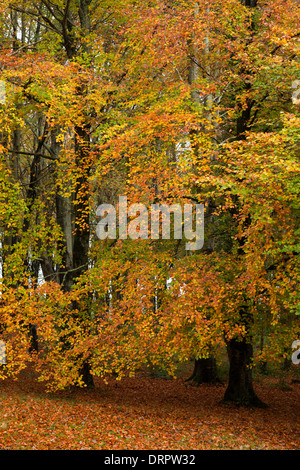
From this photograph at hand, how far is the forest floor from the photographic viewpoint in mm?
9852

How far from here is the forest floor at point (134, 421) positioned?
9.85 metres

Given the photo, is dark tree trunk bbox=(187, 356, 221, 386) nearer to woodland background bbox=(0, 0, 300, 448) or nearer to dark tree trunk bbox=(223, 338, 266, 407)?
woodland background bbox=(0, 0, 300, 448)

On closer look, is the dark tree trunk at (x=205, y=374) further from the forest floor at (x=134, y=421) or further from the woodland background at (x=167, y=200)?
the woodland background at (x=167, y=200)

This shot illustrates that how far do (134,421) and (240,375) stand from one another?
4.51 metres

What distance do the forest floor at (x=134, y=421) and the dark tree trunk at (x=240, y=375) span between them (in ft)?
1.13

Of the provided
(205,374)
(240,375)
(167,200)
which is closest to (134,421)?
(240,375)

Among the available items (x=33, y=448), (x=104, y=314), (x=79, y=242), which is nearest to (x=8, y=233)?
(x=79, y=242)

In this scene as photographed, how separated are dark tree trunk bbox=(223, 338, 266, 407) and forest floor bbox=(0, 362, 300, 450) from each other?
35 centimetres

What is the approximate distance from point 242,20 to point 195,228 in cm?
684

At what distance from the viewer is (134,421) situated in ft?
39.1

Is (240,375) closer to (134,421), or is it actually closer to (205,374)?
(134,421)

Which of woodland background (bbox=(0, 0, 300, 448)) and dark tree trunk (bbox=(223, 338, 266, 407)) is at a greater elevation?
woodland background (bbox=(0, 0, 300, 448))

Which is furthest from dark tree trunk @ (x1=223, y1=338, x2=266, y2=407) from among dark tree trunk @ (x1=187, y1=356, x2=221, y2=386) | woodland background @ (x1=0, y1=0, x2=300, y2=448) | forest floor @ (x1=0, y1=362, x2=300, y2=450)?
dark tree trunk @ (x1=187, y1=356, x2=221, y2=386)
